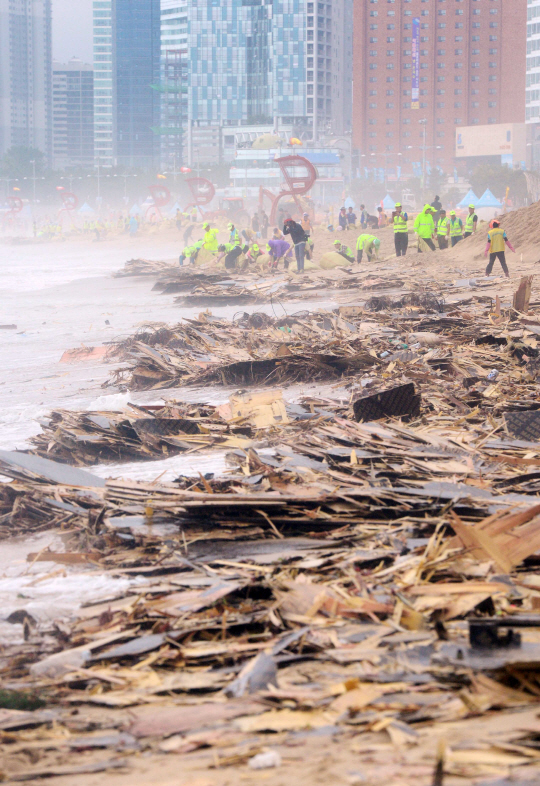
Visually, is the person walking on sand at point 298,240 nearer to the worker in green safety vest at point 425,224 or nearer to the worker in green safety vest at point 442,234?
the worker in green safety vest at point 425,224

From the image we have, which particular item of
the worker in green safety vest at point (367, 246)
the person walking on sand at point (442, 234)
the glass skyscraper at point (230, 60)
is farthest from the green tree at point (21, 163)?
the worker in green safety vest at point (367, 246)

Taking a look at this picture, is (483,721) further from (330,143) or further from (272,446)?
(330,143)

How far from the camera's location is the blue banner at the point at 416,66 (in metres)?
140

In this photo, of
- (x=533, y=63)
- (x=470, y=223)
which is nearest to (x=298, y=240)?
(x=470, y=223)

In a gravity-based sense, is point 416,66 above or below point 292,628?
above

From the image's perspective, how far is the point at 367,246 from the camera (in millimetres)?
28172

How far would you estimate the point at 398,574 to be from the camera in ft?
12.4

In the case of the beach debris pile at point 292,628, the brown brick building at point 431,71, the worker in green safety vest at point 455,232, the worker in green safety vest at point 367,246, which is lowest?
the beach debris pile at point 292,628

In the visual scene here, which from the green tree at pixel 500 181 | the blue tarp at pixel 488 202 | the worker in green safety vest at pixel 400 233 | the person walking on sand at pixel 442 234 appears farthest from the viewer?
the green tree at pixel 500 181

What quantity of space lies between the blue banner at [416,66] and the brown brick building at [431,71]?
0.59 feet

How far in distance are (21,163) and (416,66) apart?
73154mm

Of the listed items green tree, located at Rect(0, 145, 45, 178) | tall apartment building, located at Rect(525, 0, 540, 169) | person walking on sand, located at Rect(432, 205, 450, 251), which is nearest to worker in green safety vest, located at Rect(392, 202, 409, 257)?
person walking on sand, located at Rect(432, 205, 450, 251)

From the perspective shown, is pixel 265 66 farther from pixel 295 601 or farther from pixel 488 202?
pixel 295 601

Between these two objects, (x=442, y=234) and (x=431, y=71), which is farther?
(x=431, y=71)
